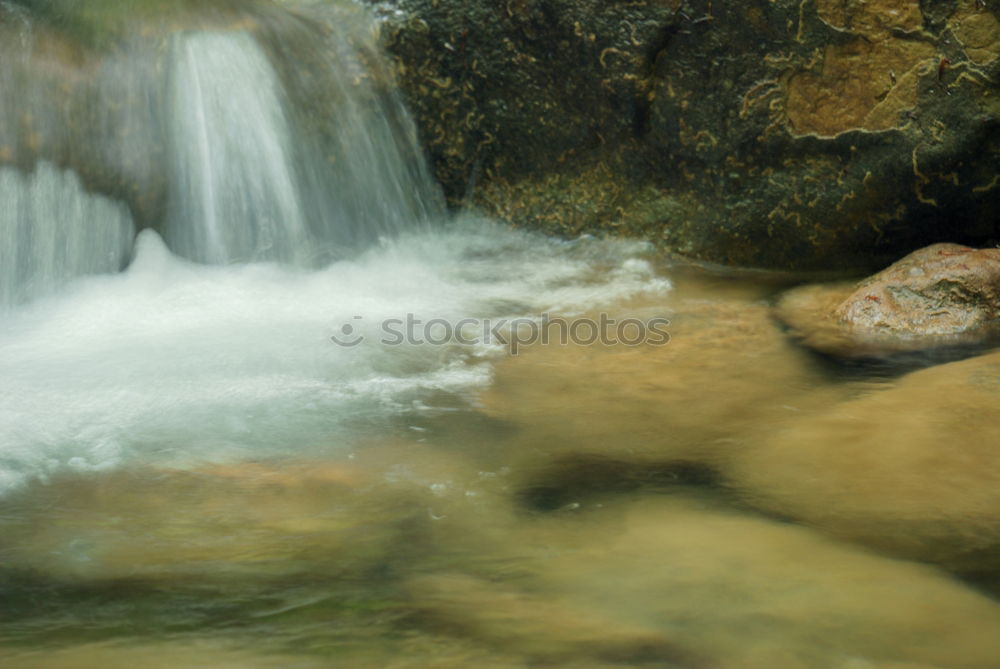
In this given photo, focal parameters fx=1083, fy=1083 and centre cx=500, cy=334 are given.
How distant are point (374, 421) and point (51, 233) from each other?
2.19 m

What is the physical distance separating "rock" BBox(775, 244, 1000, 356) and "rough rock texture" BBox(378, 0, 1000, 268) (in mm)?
665

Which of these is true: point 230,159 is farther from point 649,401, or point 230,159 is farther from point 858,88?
point 858,88

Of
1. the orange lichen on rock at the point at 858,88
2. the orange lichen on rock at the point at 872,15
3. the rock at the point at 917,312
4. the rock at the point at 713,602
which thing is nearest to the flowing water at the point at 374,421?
the rock at the point at 713,602

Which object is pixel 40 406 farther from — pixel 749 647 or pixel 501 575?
pixel 749 647

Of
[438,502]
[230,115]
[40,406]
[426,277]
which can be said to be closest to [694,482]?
[438,502]

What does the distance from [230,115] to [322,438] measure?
8.05ft

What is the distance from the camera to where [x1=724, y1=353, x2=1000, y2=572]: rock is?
2.27 meters

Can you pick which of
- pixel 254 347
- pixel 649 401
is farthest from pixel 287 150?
pixel 649 401

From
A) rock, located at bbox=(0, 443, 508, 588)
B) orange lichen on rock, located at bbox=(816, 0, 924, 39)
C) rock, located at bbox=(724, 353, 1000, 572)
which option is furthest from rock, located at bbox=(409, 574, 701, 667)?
orange lichen on rock, located at bbox=(816, 0, 924, 39)

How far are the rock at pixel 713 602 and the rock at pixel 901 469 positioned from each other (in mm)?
146

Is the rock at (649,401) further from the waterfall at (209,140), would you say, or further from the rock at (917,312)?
the waterfall at (209,140)

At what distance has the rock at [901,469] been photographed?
7.45ft

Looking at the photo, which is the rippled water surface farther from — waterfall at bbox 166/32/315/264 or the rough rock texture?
the rough rock texture

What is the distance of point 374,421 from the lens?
10.3 ft
